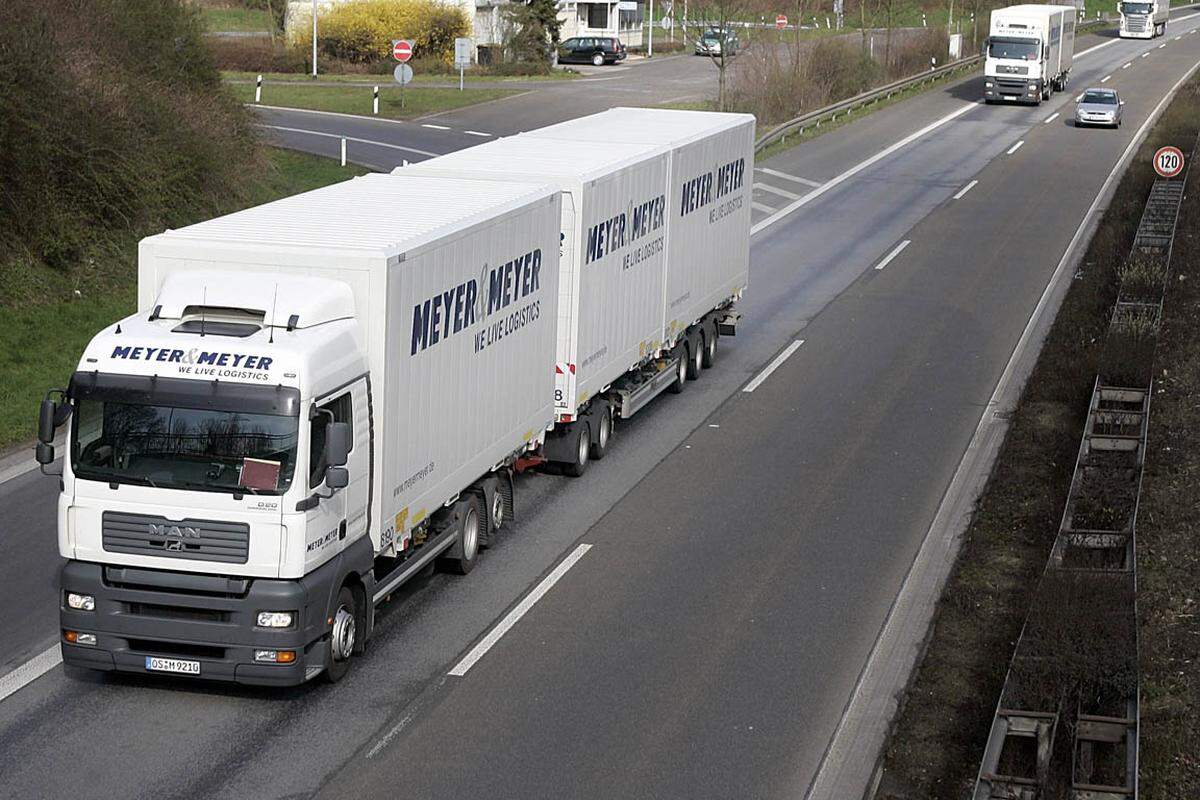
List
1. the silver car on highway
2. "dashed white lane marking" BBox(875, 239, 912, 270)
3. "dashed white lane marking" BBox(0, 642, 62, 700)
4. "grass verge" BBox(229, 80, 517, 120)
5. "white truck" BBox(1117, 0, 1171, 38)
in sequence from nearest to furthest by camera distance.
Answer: "dashed white lane marking" BBox(0, 642, 62, 700)
"dashed white lane marking" BBox(875, 239, 912, 270)
the silver car on highway
"grass verge" BBox(229, 80, 517, 120)
"white truck" BBox(1117, 0, 1171, 38)

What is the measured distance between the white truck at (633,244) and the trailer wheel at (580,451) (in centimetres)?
2

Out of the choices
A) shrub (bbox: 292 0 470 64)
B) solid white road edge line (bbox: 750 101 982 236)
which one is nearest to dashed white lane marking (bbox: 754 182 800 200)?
solid white road edge line (bbox: 750 101 982 236)

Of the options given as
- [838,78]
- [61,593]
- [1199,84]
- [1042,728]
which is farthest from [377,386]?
[1199,84]

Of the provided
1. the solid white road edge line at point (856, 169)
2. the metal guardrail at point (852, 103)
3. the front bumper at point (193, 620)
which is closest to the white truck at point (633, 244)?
the front bumper at point (193, 620)

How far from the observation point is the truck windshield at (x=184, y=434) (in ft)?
37.8

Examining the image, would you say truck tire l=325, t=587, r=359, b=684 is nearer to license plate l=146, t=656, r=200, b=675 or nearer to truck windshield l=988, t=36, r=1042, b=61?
license plate l=146, t=656, r=200, b=675

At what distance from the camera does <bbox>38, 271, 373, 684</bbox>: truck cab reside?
11.5 metres

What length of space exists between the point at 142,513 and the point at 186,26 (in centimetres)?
2409

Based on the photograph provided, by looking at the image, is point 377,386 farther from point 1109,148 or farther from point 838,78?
point 838,78

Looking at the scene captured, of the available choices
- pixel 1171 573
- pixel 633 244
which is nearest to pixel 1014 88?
pixel 633 244

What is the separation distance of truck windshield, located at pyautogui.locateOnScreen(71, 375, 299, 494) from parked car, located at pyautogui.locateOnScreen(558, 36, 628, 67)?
6771 centimetres

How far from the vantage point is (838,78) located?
5506 cm

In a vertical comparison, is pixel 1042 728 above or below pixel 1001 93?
below

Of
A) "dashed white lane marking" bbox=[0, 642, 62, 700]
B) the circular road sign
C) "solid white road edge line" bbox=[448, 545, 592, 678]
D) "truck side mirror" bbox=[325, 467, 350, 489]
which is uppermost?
the circular road sign
